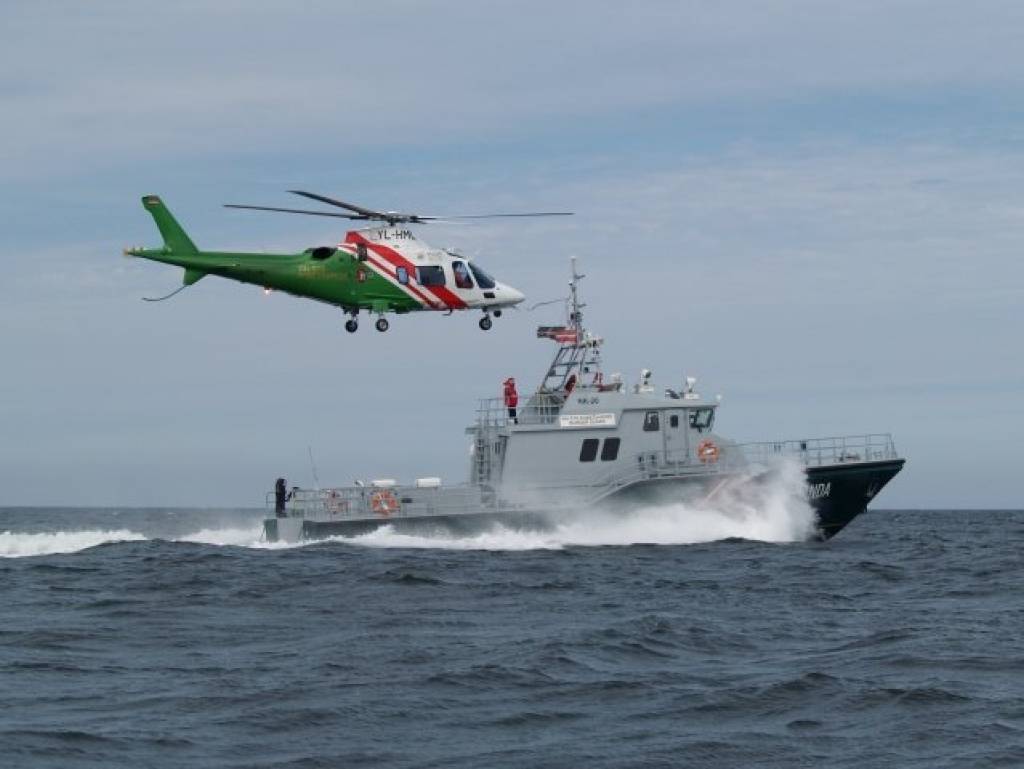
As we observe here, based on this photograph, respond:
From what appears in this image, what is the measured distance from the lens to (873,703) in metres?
15.3

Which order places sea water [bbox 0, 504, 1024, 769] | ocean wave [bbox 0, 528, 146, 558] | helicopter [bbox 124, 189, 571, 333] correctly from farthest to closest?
ocean wave [bbox 0, 528, 146, 558], helicopter [bbox 124, 189, 571, 333], sea water [bbox 0, 504, 1024, 769]

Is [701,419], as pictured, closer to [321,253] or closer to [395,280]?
[395,280]

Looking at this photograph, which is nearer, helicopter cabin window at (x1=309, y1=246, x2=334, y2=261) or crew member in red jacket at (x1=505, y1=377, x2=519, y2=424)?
helicopter cabin window at (x1=309, y1=246, x2=334, y2=261)

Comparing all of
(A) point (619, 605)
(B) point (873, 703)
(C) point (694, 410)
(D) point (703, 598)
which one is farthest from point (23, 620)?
(C) point (694, 410)

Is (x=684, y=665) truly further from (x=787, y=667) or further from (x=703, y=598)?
(x=703, y=598)

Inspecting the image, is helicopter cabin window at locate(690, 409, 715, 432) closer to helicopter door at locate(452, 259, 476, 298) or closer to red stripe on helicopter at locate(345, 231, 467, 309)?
helicopter door at locate(452, 259, 476, 298)

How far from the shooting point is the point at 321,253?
31.4 m

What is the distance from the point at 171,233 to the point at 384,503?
8417 millimetres

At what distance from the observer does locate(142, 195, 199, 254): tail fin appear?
3077 centimetres

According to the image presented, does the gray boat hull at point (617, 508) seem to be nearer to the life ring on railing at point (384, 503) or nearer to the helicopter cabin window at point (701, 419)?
the life ring on railing at point (384, 503)

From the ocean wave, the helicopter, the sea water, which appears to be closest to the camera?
the sea water

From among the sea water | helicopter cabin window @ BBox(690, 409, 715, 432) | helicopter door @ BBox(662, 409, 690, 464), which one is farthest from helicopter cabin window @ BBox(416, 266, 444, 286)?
helicopter cabin window @ BBox(690, 409, 715, 432)

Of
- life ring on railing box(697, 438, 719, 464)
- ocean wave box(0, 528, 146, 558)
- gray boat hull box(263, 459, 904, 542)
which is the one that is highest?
life ring on railing box(697, 438, 719, 464)

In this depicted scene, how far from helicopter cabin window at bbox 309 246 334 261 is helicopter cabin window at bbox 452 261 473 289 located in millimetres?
3166
